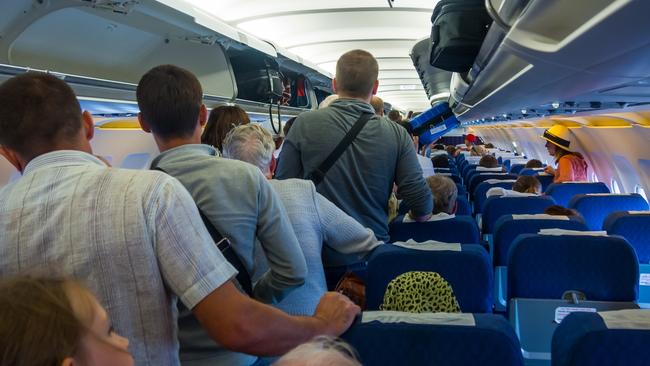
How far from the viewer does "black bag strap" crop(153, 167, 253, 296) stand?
72.0 inches

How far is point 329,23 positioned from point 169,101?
426 centimetres

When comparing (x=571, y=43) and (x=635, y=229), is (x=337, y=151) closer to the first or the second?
(x=571, y=43)

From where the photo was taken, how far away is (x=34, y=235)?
1.38 meters

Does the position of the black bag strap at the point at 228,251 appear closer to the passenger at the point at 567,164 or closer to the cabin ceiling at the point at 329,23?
the cabin ceiling at the point at 329,23

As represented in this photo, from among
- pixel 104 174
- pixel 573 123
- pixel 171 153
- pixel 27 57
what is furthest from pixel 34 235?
pixel 573 123

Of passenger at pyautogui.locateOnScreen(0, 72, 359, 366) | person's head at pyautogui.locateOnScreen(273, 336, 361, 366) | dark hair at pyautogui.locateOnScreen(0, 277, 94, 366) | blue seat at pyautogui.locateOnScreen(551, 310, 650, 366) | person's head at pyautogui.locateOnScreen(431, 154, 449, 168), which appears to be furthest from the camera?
person's head at pyautogui.locateOnScreen(431, 154, 449, 168)

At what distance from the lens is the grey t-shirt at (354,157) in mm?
3336

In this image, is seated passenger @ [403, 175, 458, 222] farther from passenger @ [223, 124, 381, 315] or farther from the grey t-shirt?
passenger @ [223, 124, 381, 315]

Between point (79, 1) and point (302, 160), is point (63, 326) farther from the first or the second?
point (302, 160)

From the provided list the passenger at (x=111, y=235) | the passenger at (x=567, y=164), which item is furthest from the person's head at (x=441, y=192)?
the passenger at (x=567, y=164)

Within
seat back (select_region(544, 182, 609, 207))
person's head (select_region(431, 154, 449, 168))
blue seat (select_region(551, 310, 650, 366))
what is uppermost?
blue seat (select_region(551, 310, 650, 366))

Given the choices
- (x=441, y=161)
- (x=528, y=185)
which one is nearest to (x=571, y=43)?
(x=528, y=185)

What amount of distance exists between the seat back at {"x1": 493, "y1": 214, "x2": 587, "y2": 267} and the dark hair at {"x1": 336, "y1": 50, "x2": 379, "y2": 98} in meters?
1.53

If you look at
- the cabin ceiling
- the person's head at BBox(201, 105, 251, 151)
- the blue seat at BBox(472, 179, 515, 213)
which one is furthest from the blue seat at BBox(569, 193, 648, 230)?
the person's head at BBox(201, 105, 251, 151)
